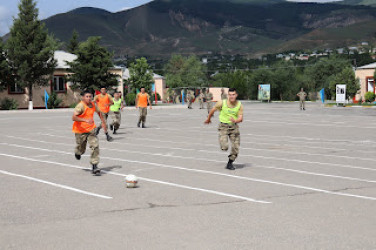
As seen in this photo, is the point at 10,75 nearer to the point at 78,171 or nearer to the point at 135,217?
the point at 78,171

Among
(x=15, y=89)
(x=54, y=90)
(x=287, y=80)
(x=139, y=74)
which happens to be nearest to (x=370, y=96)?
(x=139, y=74)

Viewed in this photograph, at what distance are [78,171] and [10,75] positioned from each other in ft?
142

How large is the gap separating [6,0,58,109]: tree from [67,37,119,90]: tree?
2.62m

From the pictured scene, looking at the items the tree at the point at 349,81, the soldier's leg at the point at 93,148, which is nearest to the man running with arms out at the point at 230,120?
the soldier's leg at the point at 93,148

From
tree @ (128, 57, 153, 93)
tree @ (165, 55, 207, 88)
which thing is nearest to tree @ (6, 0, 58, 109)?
tree @ (128, 57, 153, 93)

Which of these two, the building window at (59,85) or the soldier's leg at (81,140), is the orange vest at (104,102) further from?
the building window at (59,85)

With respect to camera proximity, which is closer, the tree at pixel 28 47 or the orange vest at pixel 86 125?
the orange vest at pixel 86 125

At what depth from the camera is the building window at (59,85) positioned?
186 ft

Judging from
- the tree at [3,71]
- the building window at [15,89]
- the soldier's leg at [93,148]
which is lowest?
the soldier's leg at [93,148]

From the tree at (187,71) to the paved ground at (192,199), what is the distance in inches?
4486

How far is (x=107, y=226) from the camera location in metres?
6.93

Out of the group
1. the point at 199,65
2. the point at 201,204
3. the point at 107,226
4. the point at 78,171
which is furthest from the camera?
the point at 199,65

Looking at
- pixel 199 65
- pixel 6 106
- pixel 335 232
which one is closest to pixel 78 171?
pixel 335 232

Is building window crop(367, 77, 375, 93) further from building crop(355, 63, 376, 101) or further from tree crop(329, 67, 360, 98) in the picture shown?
tree crop(329, 67, 360, 98)
